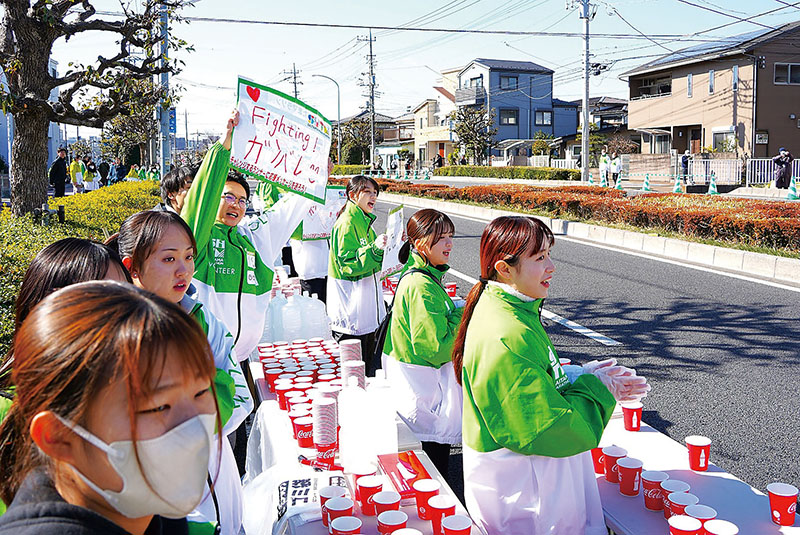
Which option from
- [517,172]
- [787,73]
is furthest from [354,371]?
[787,73]

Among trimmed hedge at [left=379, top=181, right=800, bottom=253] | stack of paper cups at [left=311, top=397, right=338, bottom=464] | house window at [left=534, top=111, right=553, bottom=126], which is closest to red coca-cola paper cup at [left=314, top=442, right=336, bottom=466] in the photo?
stack of paper cups at [left=311, top=397, right=338, bottom=464]

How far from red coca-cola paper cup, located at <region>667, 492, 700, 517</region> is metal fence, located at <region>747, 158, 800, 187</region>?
1129 inches

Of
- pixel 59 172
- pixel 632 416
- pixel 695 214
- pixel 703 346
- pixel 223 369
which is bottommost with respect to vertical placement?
pixel 703 346

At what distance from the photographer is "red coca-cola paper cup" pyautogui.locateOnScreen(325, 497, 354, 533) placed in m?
2.52

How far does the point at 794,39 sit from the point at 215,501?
41885 mm

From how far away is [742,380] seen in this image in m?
5.66

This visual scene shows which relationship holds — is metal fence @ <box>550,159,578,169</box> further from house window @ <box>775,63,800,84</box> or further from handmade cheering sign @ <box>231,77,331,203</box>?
handmade cheering sign @ <box>231,77,331,203</box>

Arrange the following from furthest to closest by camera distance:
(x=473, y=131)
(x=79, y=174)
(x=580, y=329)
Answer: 1. (x=473, y=131)
2. (x=79, y=174)
3. (x=580, y=329)

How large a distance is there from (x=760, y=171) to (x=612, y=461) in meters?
29.3

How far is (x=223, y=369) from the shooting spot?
2.58 meters

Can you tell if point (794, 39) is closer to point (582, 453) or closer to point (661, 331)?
point (661, 331)

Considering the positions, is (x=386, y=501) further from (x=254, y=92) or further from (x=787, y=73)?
(x=787, y=73)

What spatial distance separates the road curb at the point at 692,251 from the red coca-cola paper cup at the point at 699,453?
21.6 feet

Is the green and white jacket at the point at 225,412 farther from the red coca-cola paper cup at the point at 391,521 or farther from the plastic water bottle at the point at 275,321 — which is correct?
the plastic water bottle at the point at 275,321
